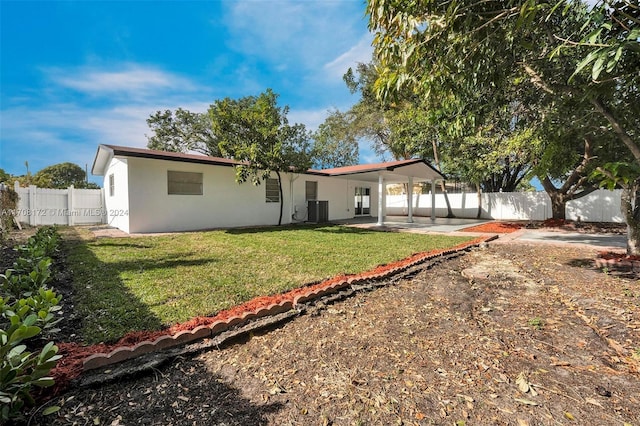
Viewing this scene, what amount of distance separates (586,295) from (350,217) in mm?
14013

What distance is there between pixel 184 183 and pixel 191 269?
6869 mm

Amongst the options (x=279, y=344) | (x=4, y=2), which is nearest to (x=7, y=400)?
(x=279, y=344)

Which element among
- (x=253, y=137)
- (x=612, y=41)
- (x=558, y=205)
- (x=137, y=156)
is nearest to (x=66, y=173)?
(x=137, y=156)

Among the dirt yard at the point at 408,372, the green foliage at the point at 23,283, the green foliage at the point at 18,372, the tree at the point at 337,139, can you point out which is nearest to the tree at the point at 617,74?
the dirt yard at the point at 408,372

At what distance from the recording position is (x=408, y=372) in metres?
2.22

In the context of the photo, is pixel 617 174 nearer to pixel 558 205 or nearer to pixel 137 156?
pixel 137 156

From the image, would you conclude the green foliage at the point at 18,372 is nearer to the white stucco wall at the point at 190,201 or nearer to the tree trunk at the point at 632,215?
the tree trunk at the point at 632,215

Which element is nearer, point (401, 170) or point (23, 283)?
point (23, 283)

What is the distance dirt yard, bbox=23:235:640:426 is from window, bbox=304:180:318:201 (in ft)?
38.6

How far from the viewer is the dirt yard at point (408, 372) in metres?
1.79

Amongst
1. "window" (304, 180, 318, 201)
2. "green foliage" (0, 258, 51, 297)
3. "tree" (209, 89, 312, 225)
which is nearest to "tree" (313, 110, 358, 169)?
"window" (304, 180, 318, 201)

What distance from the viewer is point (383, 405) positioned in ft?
6.16

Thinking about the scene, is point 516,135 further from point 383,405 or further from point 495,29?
point 383,405

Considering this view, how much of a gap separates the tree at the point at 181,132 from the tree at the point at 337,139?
943cm
